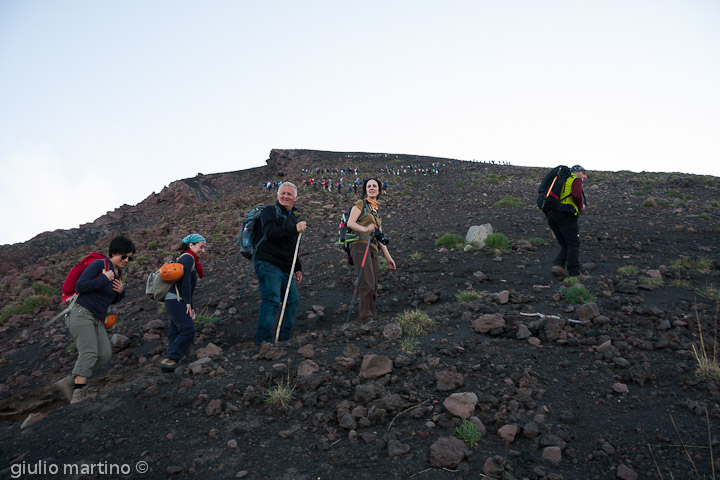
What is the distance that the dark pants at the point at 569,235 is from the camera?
20.4 ft

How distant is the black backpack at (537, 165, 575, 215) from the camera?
6.26m

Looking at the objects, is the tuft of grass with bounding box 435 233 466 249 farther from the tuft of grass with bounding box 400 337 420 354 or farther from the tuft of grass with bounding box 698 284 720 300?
the tuft of grass with bounding box 400 337 420 354

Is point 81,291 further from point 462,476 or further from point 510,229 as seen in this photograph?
point 510,229

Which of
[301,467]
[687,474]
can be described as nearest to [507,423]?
[687,474]

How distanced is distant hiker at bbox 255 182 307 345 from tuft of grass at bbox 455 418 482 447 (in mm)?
2775

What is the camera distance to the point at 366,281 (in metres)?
5.16

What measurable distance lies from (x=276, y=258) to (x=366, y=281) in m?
1.24

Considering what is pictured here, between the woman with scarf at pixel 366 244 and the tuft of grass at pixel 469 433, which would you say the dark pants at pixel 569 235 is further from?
the tuft of grass at pixel 469 433

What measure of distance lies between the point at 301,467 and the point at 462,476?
3.50 feet

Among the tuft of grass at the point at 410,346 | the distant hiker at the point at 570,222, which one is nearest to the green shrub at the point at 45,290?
the tuft of grass at the point at 410,346

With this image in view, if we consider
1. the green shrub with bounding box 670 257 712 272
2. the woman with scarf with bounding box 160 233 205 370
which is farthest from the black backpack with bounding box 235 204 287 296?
the green shrub with bounding box 670 257 712 272

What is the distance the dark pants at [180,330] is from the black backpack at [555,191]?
18.3ft

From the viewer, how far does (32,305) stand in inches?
368

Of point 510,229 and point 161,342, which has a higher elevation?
point 510,229
